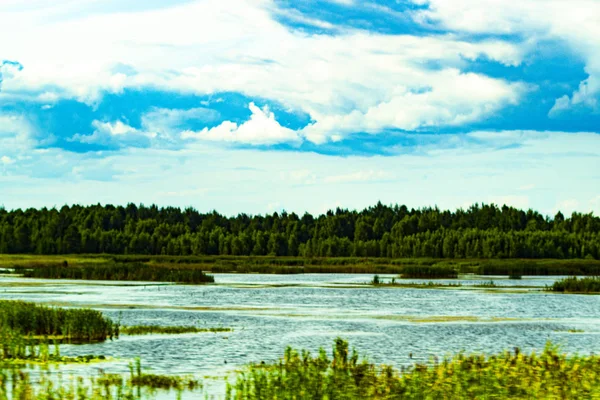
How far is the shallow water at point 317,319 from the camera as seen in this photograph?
33281mm

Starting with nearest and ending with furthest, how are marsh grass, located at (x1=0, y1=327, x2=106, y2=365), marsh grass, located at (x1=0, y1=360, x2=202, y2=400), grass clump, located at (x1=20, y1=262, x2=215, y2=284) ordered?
1. marsh grass, located at (x1=0, y1=360, x2=202, y2=400)
2. marsh grass, located at (x1=0, y1=327, x2=106, y2=365)
3. grass clump, located at (x1=20, y1=262, x2=215, y2=284)

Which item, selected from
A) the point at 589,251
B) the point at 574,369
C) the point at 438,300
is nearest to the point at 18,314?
the point at 574,369

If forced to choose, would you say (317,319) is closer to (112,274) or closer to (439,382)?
(439,382)

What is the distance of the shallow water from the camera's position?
33.3 meters

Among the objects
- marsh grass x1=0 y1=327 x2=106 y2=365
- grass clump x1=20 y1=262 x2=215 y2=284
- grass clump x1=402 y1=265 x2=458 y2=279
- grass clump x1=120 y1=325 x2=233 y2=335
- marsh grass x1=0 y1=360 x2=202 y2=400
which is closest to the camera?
marsh grass x1=0 y1=360 x2=202 y2=400

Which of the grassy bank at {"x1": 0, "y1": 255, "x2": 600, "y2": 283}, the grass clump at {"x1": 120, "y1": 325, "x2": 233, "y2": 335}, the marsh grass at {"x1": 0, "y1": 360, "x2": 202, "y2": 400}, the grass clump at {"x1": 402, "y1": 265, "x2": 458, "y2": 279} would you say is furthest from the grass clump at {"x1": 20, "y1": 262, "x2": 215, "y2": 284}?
the marsh grass at {"x1": 0, "y1": 360, "x2": 202, "y2": 400}

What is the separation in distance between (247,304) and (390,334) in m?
21.3

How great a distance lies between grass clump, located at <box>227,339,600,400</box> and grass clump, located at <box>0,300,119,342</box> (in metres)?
15.0

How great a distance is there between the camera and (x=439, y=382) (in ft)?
69.6

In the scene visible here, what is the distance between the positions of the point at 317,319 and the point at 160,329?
37.6ft

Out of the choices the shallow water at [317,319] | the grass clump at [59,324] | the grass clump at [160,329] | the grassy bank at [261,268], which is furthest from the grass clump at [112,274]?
the grass clump at [59,324]

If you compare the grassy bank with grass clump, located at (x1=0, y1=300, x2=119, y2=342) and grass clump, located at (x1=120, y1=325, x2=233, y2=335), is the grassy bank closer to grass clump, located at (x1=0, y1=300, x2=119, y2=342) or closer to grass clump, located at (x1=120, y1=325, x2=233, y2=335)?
grass clump, located at (x1=120, y1=325, x2=233, y2=335)

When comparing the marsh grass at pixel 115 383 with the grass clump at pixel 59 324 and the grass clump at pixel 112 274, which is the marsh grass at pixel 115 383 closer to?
the grass clump at pixel 59 324

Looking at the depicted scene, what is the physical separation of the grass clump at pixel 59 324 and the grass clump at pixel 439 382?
1500 cm
